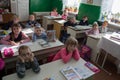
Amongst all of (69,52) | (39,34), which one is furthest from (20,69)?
(39,34)

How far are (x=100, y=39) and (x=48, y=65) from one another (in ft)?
5.65

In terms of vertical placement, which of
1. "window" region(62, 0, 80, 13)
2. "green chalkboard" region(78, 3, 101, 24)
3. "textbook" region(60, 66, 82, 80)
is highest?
"window" region(62, 0, 80, 13)

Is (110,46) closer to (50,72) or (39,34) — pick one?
(39,34)

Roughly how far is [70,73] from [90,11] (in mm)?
3564

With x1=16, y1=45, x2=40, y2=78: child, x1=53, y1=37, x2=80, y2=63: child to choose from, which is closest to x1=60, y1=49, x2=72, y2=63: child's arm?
x1=53, y1=37, x2=80, y2=63: child

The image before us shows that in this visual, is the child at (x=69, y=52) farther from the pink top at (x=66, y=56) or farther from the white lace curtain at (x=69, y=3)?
the white lace curtain at (x=69, y=3)

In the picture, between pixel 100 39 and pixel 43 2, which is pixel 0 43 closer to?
pixel 100 39

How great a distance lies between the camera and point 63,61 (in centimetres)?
174

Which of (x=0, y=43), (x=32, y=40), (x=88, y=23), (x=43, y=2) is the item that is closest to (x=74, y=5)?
(x=88, y=23)

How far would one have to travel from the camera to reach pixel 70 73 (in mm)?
1507

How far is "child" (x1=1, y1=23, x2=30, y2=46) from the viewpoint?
2.20 m

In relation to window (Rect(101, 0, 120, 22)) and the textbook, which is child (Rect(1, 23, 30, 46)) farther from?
window (Rect(101, 0, 120, 22))

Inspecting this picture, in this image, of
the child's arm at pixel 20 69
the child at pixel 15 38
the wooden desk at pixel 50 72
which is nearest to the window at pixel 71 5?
the child at pixel 15 38

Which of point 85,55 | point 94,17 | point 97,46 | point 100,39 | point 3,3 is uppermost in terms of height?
point 3,3
